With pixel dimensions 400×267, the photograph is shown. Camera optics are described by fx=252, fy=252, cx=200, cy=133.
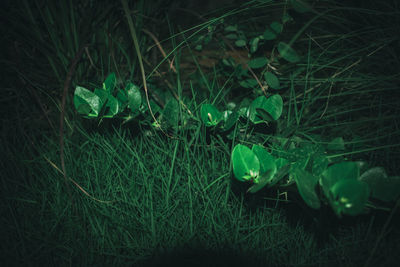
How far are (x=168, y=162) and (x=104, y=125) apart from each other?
261 millimetres

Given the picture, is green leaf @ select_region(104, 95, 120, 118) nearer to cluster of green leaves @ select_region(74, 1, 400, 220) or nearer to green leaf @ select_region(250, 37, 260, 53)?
cluster of green leaves @ select_region(74, 1, 400, 220)

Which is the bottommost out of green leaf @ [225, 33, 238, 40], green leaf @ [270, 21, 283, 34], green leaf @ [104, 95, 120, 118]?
green leaf @ [104, 95, 120, 118]

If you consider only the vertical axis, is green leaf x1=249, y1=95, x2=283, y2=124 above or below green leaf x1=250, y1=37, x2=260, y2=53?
below

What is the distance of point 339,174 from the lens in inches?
18.9

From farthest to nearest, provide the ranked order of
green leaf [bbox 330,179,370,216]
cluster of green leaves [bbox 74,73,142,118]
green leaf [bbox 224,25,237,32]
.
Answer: green leaf [bbox 224,25,237,32] → cluster of green leaves [bbox 74,73,142,118] → green leaf [bbox 330,179,370,216]

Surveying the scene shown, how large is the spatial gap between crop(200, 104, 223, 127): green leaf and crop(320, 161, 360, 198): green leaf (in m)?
0.31

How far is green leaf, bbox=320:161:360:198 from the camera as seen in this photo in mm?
473

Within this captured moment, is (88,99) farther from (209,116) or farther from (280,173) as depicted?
(280,173)

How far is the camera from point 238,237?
62cm

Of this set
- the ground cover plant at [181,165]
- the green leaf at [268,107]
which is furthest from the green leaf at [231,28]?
the green leaf at [268,107]

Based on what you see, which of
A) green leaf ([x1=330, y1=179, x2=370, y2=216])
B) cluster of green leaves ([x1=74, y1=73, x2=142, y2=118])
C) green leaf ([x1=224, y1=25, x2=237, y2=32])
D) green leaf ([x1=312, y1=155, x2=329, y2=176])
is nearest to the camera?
green leaf ([x1=330, y1=179, x2=370, y2=216])

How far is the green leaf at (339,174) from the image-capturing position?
0.47 meters

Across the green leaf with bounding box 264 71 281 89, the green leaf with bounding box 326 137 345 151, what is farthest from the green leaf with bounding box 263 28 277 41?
the green leaf with bounding box 326 137 345 151

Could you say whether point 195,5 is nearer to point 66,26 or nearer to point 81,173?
point 66,26
